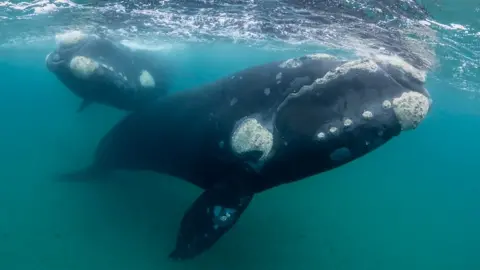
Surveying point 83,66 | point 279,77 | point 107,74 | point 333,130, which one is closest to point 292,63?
point 279,77

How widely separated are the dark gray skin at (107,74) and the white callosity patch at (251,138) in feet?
21.8

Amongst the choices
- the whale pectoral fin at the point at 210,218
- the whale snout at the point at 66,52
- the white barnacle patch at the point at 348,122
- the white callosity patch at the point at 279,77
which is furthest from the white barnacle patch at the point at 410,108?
the whale snout at the point at 66,52

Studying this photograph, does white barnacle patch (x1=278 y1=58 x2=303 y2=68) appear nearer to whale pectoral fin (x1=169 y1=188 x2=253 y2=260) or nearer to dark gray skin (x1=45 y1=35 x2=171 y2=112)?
whale pectoral fin (x1=169 y1=188 x2=253 y2=260)

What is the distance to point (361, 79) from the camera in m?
5.94

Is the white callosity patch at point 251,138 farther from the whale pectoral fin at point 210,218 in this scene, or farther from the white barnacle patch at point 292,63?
the white barnacle patch at point 292,63

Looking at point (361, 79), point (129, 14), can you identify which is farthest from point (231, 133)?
point (129, 14)

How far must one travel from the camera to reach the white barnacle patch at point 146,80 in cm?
1327

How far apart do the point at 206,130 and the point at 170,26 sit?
12.0m

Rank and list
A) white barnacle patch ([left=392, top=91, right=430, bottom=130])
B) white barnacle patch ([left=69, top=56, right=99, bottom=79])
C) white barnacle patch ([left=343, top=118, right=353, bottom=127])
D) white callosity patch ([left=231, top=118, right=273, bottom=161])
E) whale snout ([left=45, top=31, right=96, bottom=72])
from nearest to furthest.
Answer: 1. white barnacle patch ([left=392, top=91, right=430, bottom=130])
2. white barnacle patch ([left=343, top=118, right=353, bottom=127])
3. white callosity patch ([left=231, top=118, right=273, bottom=161])
4. white barnacle patch ([left=69, top=56, right=99, bottom=79])
5. whale snout ([left=45, top=31, right=96, bottom=72])

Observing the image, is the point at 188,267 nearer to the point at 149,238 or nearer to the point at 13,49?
the point at 149,238

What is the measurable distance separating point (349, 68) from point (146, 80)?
893 centimetres

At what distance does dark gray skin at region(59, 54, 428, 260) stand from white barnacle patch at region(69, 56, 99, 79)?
2845mm

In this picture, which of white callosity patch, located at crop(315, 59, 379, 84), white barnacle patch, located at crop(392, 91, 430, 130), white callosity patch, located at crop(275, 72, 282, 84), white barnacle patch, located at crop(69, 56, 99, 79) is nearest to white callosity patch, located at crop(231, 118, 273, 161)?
white callosity patch, located at crop(275, 72, 282, 84)

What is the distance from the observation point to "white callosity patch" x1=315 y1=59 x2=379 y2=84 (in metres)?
6.04
